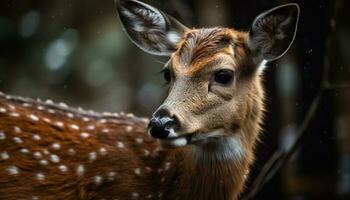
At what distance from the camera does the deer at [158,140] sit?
21.7ft

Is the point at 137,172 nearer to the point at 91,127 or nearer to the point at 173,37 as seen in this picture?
the point at 91,127

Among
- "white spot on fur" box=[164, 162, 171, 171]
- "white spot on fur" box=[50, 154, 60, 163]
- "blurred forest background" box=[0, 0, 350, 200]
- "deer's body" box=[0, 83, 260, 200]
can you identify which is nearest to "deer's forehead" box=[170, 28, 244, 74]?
"deer's body" box=[0, 83, 260, 200]

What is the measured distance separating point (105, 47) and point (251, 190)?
25.0ft

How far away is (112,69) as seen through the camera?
1612 centimetres

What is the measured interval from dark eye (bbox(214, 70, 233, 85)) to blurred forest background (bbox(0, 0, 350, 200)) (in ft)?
6.90

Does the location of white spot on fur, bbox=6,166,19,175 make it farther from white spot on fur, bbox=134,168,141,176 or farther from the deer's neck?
the deer's neck

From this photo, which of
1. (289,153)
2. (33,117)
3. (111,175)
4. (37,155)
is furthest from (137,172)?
(289,153)

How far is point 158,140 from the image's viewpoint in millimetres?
6543

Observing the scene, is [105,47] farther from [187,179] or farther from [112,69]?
[187,179]

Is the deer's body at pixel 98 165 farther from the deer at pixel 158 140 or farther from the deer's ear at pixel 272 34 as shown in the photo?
the deer's ear at pixel 272 34

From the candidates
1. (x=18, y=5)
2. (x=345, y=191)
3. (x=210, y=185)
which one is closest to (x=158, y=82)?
(x=18, y=5)

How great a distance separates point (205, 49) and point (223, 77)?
0.25 m

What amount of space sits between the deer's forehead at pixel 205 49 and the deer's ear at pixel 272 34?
0.13 meters

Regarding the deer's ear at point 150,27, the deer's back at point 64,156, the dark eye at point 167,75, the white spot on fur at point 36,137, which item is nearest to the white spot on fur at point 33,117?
the deer's back at point 64,156
